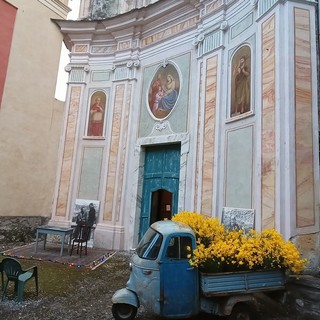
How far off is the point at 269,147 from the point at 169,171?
3.89m

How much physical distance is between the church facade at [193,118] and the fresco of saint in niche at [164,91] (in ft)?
0.13

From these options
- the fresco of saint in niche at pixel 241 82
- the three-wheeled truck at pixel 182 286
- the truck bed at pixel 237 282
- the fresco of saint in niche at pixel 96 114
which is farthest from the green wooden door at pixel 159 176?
the truck bed at pixel 237 282

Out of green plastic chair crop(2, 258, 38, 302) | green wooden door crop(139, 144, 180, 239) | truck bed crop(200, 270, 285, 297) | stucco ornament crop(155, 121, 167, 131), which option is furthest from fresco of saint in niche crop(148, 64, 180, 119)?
truck bed crop(200, 270, 285, 297)

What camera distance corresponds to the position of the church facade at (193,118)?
5.24m

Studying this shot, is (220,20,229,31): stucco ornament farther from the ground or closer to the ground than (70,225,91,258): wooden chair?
farther from the ground

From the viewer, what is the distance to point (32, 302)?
15.1 feet

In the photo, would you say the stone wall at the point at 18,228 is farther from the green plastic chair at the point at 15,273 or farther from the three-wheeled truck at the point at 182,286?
the three-wheeled truck at the point at 182,286

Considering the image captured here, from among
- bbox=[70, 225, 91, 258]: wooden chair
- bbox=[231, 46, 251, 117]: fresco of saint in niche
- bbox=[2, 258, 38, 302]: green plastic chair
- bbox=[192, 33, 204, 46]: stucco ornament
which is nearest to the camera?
bbox=[2, 258, 38, 302]: green plastic chair

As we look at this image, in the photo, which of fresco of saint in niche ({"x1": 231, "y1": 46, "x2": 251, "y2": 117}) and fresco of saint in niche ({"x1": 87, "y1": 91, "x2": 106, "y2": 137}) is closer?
fresco of saint in niche ({"x1": 231, "y1": 46, "x2": 251, "y2": 117})

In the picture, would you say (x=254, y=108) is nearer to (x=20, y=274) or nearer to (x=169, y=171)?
(x=169, y=171)

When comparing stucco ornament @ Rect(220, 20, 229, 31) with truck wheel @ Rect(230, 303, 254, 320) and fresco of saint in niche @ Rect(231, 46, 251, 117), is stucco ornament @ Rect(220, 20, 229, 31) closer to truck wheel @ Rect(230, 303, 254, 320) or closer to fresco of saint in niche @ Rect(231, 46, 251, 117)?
fresco of saint in niche @ Rect(231, 46, 251, 117)

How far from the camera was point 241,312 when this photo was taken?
12.5 ft

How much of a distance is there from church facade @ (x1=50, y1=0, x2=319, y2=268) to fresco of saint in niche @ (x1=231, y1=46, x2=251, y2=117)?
26 millimetres

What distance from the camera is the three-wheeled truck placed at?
3.77 meters
